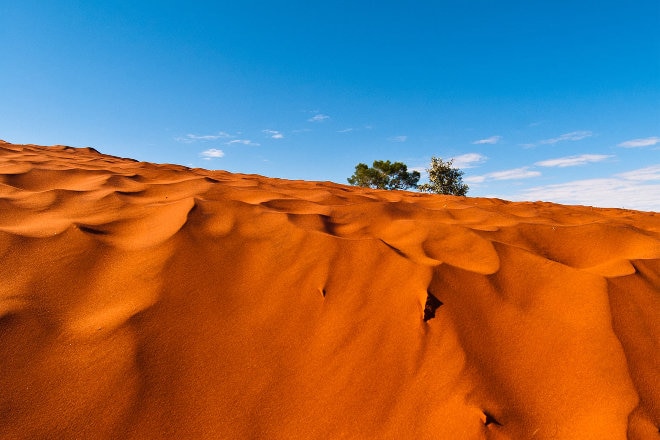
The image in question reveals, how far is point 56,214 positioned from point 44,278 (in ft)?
3.08

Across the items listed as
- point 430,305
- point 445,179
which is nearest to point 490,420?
point 430,305

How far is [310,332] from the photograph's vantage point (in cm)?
158

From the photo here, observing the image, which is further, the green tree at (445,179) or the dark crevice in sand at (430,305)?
the green tree at (445,179)

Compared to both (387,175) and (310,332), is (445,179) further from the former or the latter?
(310,332)

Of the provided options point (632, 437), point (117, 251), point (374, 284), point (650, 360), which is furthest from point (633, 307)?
point (117, 251)

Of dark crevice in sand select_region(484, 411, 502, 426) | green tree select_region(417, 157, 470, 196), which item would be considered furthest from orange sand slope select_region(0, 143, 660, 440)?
green tree select_region(417, 157, 470, 196)

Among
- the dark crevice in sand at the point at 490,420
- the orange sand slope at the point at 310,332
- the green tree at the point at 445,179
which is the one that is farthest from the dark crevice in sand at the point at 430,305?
the green tree at the point at 445,179

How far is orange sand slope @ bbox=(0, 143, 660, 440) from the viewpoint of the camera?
49.0 inches

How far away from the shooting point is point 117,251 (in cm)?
204

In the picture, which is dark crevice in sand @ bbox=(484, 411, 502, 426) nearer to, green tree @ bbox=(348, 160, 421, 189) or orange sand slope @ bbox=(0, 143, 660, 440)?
orange sand slope @ bbox=(0, 143, 660, 440)

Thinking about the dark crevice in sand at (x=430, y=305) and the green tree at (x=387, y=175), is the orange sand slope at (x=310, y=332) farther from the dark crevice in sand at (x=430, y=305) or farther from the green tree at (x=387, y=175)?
the green tree at (x=387, y=175)

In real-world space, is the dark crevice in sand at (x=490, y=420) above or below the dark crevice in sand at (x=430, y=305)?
below

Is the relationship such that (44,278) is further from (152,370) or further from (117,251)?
(152,370)

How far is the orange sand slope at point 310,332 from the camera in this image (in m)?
1.25
